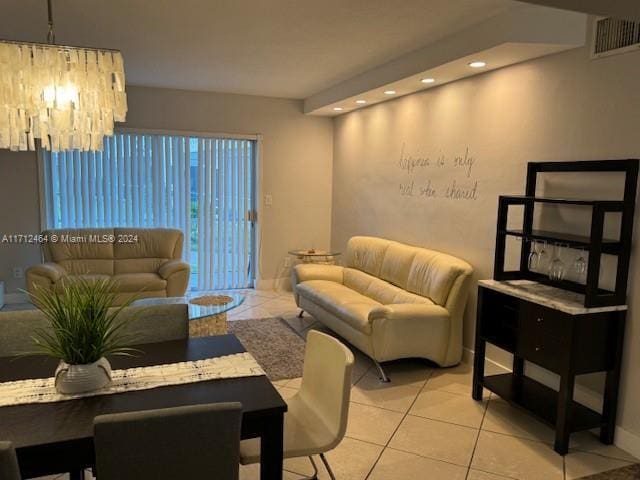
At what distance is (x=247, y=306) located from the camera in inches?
225

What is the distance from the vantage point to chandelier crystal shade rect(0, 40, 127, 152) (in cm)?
232

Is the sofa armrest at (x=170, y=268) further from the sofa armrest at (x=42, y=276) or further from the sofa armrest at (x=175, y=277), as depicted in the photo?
the sofa armrest at (x=42, y=276)

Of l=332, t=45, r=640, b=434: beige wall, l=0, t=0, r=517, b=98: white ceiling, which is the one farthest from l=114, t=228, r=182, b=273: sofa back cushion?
l=332, t=45, r=640, b=434: beige wall

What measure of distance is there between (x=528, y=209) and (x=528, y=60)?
102 cm

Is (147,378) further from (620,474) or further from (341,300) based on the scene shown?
(341,300)

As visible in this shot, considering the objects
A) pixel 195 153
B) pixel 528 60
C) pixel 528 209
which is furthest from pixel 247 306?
pixel 528 60

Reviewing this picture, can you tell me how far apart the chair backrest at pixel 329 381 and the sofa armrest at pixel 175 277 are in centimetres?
316

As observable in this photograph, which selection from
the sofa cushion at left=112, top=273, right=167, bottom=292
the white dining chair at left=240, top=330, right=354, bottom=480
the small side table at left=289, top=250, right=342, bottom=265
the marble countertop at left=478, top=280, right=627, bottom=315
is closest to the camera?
the white dining chair at left=240, top=330, right=354, bottom=480

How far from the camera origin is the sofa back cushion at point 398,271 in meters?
3.82

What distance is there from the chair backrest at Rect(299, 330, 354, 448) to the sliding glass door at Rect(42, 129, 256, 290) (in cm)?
433

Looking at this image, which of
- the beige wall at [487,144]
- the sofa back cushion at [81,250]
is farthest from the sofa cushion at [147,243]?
the beige wall at [487,144]

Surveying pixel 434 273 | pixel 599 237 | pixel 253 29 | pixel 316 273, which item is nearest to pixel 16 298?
pixel 316 273

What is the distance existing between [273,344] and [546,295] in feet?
7.71

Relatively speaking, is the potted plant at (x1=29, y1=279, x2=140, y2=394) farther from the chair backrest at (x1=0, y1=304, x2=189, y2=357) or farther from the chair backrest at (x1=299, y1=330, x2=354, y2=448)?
the chair backrest at (x1=299, y1=330, x2=354, y2=448)
